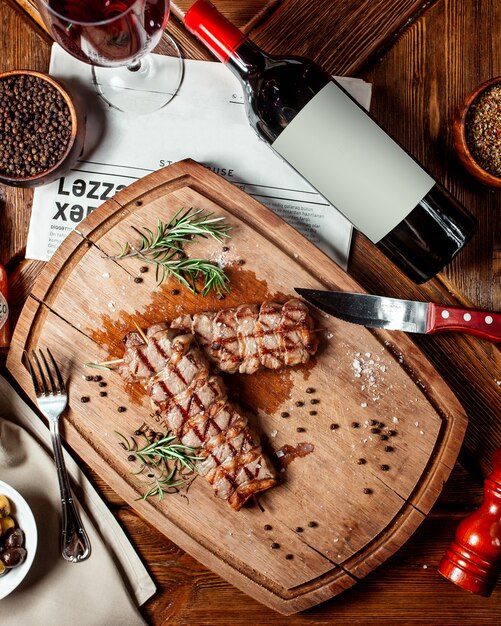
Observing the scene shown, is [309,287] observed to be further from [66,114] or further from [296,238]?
[66,114]

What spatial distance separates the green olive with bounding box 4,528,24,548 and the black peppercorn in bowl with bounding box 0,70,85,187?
2.93 ft

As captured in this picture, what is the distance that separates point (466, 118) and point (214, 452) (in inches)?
43.2

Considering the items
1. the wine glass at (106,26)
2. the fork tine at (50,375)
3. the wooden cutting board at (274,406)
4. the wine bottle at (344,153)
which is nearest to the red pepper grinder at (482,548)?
the wooden cutting board at (274,406)

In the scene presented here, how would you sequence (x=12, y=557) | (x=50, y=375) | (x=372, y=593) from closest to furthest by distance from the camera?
1. (x=12, y=557)
2. (x=50, y=375)
3. (x=372, y=593)

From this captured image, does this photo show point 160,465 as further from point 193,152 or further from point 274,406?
point 193,152

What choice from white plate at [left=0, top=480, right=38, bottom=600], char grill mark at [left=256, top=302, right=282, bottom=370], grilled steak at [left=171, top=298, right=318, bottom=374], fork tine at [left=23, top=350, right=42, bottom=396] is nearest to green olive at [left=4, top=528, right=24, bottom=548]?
white plate at [left=0, top=480, right=38, bottom=600]

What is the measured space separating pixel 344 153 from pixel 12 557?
1270 mm

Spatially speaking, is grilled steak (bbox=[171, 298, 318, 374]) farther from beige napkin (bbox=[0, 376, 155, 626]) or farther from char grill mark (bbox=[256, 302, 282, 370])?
beige napkin (bbox=[0, 376, 155, 626])

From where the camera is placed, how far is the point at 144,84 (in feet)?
5.56

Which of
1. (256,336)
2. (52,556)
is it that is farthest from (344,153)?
(52,556)

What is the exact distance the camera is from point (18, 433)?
5.43ft

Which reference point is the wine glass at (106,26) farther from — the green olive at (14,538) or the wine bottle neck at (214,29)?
the green olive at (14,538)

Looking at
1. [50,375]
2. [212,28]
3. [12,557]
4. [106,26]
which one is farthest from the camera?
[50,375]

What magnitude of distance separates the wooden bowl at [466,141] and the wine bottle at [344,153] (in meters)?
0.16
